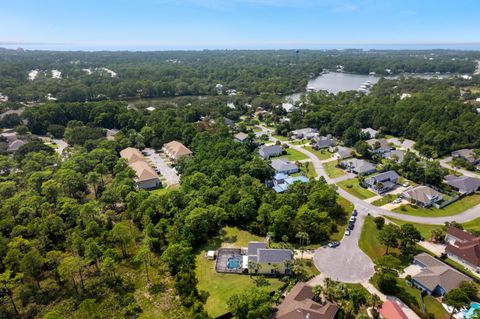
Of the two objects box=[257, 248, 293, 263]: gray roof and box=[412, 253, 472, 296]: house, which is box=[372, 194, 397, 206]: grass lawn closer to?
box=[412, 253, 472, 296]: house

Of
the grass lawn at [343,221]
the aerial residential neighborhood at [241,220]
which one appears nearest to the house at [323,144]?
the aerial residential neighborhood at [241,220]

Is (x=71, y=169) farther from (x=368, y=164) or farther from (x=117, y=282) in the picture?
(x=368, y=164)

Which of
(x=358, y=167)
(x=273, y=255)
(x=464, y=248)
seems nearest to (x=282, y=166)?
(x=358, y=167)

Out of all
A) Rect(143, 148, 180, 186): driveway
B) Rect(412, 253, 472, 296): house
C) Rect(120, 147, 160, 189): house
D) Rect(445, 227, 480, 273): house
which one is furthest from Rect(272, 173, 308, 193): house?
Rect(412, 253, 472, 296): house

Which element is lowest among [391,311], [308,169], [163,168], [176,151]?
[391,311]

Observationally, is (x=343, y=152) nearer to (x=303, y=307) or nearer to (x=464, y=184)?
(x=464, y=184)

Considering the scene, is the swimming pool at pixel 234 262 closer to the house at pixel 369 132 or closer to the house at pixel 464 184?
the house at pixel 464 184

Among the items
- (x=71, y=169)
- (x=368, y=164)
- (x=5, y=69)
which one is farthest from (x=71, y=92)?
(x=368, y=164)
